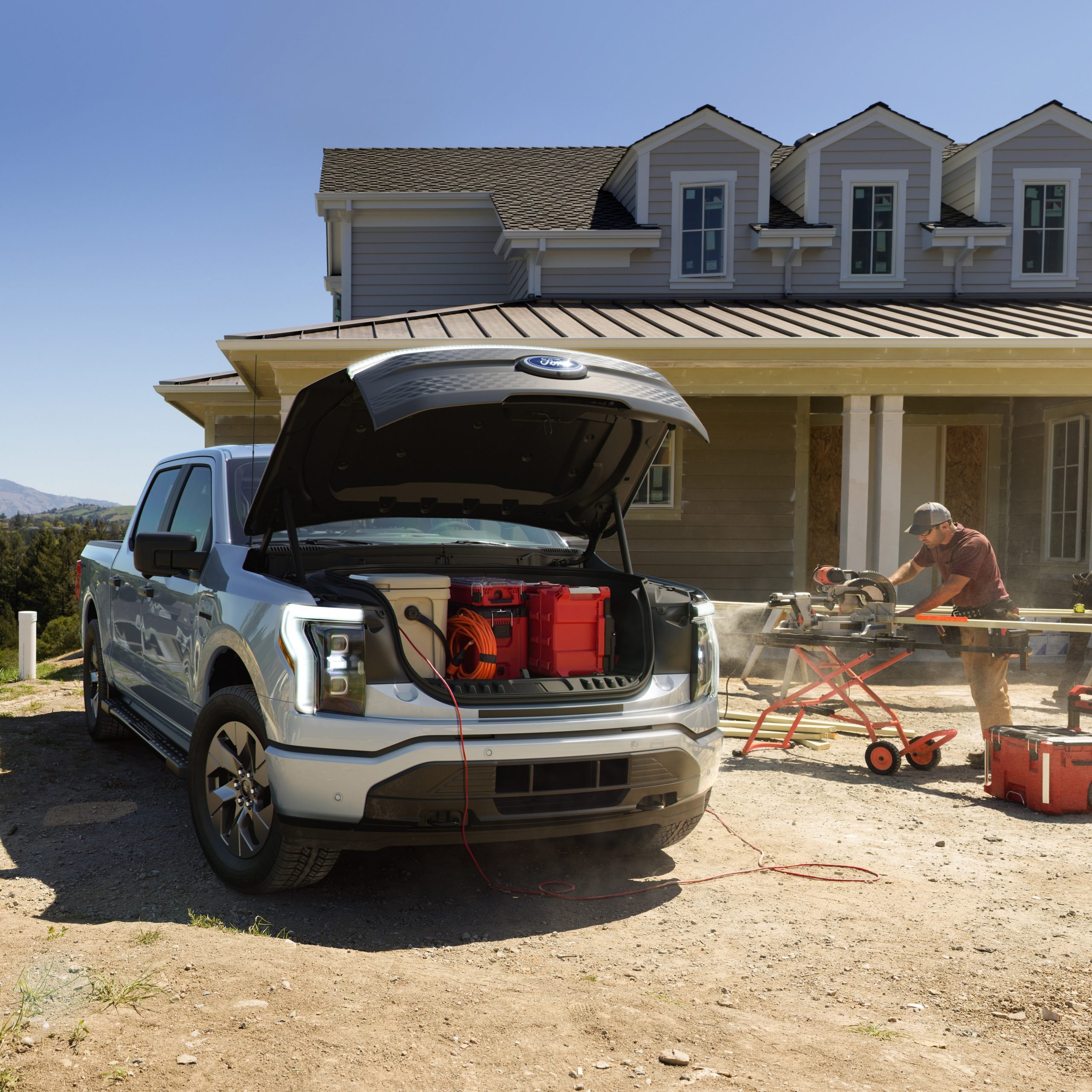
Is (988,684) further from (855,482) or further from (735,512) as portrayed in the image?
(735,512)

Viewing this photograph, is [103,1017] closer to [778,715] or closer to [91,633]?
[91,633]

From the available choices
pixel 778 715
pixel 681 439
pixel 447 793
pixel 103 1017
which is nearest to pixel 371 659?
pixel 447 793

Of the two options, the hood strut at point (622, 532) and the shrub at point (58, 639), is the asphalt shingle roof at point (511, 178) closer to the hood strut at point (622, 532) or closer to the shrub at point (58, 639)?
the hood strut at point (622, 532)

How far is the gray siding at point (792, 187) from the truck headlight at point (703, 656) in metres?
11.0

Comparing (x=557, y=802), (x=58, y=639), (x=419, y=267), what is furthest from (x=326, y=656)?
(x=58, y=639)

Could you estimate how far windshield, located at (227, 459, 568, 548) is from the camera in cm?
472

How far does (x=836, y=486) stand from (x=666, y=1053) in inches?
462

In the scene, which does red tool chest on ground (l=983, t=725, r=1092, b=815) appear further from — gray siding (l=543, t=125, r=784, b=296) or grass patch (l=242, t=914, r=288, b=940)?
gray siding (l=543, t=125, r=784, b=296)

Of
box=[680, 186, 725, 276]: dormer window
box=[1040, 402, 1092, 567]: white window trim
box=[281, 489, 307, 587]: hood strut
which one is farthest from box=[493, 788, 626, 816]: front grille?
box=[680, 186, 725, 276]: dormer window

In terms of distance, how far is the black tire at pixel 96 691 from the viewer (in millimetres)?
6312

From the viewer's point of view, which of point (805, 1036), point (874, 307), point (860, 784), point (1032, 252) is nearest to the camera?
point (805, 1036)

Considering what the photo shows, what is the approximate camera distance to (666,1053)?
2.57m

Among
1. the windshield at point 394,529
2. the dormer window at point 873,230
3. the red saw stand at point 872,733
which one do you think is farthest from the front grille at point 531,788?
the dormer window at point 873,230

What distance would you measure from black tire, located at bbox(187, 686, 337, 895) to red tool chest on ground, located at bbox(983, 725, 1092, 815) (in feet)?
12.8
